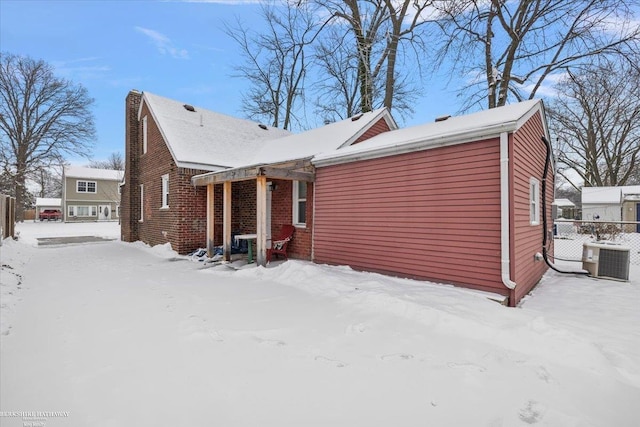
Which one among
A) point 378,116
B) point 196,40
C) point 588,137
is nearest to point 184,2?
point 196,40

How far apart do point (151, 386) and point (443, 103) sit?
687 inches

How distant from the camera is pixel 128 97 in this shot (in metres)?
13.6

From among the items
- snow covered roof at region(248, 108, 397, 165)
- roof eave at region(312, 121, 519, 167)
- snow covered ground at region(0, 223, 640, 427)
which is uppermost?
snow covered roof at region(248, 108, 397, 165)

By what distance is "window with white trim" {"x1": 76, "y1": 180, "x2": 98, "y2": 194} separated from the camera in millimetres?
34812

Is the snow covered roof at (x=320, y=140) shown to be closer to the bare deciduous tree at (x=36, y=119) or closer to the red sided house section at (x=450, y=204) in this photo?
the red sided house section at (x=450, y=204)

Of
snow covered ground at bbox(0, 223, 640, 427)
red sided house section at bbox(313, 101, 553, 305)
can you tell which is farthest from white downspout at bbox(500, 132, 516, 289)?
snow covered ground at bbox(0, 223, 640, 427)

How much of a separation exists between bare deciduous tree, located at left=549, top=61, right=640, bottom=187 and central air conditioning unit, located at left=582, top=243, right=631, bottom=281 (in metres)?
16.8

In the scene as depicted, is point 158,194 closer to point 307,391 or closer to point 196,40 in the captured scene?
point 196,40

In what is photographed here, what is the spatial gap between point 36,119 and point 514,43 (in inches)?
1490

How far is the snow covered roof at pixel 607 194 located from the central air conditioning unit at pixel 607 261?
23456 mm

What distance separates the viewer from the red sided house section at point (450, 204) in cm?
493

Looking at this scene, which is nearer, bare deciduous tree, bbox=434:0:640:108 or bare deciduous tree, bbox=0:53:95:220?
bare deciduous tree, bbox=434:0:640:108

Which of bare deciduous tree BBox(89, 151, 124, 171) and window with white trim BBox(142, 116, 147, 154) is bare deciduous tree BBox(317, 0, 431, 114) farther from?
bare deciduous tree BBox(89, 151, 124, 171)

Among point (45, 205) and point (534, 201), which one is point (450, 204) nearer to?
point (534, 201)
